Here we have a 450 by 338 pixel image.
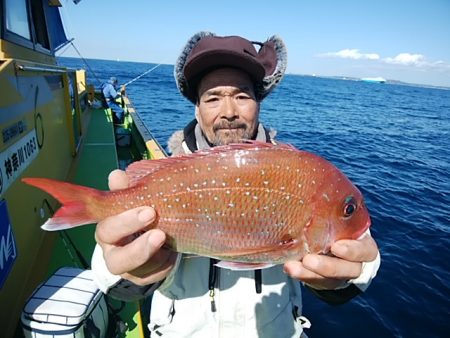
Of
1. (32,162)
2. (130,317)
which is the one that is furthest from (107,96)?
(130,317)

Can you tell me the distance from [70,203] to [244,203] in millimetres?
959

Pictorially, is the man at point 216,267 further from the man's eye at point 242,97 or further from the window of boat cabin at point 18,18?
the window of boat cabin at point 18,18

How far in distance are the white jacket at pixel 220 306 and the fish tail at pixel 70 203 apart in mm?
757

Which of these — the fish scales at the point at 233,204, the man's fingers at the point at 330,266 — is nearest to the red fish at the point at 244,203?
the fish scales at the point at 233,204

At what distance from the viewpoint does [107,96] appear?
548 inches

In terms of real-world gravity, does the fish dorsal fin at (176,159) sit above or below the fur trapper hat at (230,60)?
below

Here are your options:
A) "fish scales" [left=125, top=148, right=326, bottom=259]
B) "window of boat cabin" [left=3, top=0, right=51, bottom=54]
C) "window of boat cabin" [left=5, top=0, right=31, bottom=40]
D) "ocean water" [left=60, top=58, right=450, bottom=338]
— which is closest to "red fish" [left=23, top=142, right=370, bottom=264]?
"fish scales" [left=125, top=148, right=326, bottom=259]

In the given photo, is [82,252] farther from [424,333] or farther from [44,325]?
[424,333]

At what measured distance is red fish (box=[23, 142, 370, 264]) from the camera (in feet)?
5.57

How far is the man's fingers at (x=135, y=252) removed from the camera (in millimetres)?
1569

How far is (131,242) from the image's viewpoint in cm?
164

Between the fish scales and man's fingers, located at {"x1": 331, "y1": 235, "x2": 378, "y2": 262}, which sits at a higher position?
the fish scales

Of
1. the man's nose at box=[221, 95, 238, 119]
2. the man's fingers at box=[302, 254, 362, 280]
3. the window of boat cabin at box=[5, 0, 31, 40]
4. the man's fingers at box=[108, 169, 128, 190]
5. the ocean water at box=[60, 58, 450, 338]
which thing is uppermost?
the window of boat cabin at box=[5, 0, 31, 40]

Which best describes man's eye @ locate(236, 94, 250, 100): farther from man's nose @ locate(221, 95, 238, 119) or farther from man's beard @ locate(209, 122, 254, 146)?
man's beard @ locate(209, 122, 254, 146)
